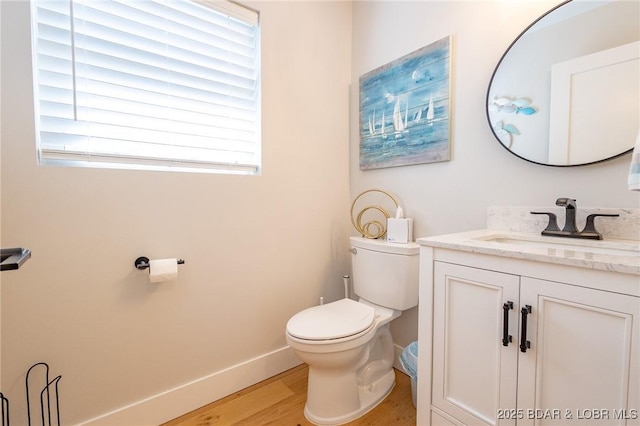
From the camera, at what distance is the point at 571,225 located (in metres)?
1.07

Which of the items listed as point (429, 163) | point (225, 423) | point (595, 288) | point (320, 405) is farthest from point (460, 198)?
point (225, 423)

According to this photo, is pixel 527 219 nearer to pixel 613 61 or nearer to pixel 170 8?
pixel 613 61

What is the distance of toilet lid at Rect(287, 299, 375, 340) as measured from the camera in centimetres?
126

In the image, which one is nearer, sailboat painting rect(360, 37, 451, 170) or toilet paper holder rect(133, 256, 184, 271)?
toilet paper holder rect(133, 256, 184, 271)

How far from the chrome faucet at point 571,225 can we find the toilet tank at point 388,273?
0.54 meters

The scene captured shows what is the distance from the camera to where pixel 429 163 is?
5.09 feet

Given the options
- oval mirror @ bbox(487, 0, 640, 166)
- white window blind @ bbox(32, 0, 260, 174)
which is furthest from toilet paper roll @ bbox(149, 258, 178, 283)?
oval mirror @ bbox(487, 0, 640, 166)

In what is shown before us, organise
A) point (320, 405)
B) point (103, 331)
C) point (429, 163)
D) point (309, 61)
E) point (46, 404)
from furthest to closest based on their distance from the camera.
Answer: point (309, 61) → point (429, 163) → point (320, 405) → point (103, 331) → point (46, 404)

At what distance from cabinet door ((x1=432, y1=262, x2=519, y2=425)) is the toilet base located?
0.48m

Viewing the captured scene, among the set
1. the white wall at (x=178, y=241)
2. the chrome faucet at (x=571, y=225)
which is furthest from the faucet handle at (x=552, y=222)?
the white wall at (x=178, y=241)

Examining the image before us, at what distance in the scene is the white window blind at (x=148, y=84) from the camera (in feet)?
3.77

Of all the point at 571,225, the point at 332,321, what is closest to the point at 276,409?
the point at 332,321

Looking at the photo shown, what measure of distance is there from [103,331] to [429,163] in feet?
5.67

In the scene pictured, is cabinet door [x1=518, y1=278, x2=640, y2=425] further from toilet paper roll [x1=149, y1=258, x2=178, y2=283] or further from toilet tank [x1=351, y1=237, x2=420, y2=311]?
toilet paper roll [x1=149, y1=258, x2=178, y2=283]
